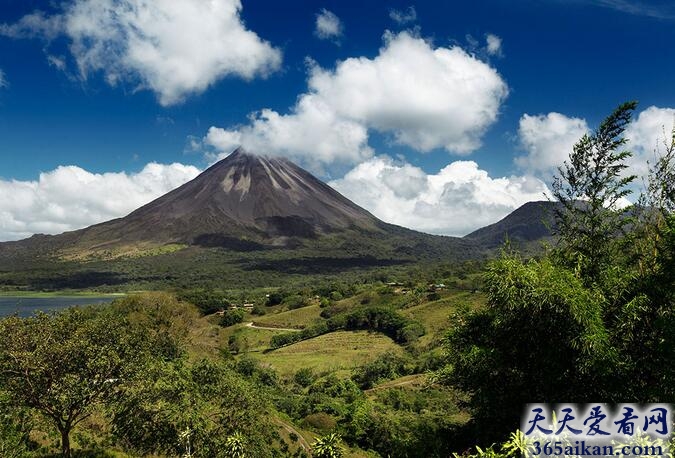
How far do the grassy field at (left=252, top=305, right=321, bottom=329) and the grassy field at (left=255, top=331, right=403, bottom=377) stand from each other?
16104 mm

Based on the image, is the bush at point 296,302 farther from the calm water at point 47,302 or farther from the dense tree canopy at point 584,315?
the dense tree canopy at point 584,315

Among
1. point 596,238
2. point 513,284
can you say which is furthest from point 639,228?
point 513,284

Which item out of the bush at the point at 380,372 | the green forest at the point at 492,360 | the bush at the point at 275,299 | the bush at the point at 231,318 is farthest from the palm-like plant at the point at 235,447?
the bush at the point at 275,299

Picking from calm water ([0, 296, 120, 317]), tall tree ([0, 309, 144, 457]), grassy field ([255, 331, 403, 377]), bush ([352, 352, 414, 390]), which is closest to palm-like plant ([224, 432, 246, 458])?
tall tree ([0, 309, 144, 457])

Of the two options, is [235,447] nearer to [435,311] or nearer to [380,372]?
[380,372]

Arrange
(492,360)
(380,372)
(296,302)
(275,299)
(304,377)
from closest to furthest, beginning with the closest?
(492,360), (380,372), (304,377), (296,302), (275,299)

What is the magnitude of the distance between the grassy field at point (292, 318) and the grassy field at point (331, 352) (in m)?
16.1

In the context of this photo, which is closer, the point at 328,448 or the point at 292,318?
the point at 328,448

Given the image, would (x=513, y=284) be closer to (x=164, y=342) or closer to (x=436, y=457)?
(x=436, y=457)

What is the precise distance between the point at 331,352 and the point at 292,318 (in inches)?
1376

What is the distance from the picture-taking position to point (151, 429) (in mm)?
20062

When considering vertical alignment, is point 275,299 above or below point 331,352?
above

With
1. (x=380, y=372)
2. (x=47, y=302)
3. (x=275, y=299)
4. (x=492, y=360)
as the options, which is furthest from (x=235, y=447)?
(x=47, y=302)

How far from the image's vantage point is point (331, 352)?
88.2 meters
